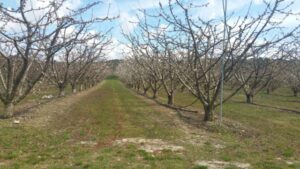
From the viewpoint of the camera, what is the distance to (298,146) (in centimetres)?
1266

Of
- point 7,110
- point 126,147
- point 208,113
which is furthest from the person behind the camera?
point 208,113

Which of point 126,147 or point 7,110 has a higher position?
point 7,110

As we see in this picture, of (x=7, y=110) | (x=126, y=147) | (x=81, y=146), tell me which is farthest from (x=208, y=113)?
(x=7, y=110)

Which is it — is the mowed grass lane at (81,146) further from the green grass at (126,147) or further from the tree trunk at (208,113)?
the tree trunk at (208,113)

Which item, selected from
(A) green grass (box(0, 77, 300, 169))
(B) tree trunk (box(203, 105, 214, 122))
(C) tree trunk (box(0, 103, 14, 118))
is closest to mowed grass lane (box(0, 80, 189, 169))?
(A) green grass (box(0, 77, 300, 169))

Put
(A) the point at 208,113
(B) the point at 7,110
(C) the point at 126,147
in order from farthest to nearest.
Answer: (A) the point at 208,113 < (B) the point at 7,110 < (C) the point at 126,147

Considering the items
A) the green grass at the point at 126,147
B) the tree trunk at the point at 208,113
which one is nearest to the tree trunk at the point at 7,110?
the green grass at the point at 126,147

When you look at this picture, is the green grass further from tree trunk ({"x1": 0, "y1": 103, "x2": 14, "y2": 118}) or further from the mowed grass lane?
tree trunk ({"x1": 0, "y1": 103, "x2": 14, "y2": 118})

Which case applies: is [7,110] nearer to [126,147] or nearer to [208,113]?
[126,147]

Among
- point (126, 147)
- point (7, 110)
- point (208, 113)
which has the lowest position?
point (126, 147)

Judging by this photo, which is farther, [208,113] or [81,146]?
[208,113]

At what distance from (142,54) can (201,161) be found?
2382 cm

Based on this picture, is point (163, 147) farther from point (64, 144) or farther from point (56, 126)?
point (56, 126)

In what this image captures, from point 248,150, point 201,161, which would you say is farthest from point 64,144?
point 248,150
